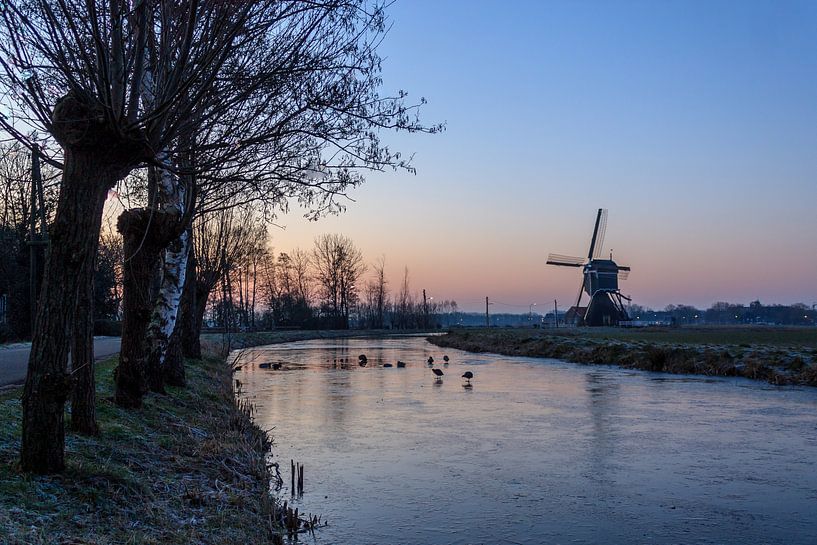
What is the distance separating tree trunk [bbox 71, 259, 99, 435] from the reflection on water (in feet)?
10.1

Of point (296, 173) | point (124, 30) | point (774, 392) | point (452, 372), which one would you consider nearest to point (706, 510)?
point (296, 173)

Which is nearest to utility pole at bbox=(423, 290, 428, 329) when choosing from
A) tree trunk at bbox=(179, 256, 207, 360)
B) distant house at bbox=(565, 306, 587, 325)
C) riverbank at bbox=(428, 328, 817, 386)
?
distant house at bbox=(565, 306, 587, 325)

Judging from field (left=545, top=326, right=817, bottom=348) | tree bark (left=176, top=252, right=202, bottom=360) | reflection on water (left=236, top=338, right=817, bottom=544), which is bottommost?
reflection on water (left=236, top=338, right=817, bottom=544)

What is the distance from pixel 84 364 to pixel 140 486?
5.26ft

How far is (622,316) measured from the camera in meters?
87.7

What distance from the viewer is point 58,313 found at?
6180mm

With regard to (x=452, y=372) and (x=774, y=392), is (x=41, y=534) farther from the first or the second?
(x=452, y=372)

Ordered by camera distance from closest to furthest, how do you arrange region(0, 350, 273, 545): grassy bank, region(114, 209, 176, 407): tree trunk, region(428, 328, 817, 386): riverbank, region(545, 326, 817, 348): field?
region(0, 350, 273, 545): grassy bank, region(114, 209, 176, 407): tree trunk, region(428, 328, 817, 386): riverbank, region(545, 326, 817, 348): field

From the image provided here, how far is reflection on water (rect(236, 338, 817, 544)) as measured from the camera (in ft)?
28.6

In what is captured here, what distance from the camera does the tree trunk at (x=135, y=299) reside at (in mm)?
10008

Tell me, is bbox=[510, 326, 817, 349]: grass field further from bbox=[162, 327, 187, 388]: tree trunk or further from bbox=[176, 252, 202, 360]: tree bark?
bbox=[162, 327, 187, 388]: tree trunk

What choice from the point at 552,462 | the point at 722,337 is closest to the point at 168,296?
the point at 552,462

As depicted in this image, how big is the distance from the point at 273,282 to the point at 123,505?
82687 mm

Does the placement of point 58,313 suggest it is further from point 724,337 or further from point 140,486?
point 724,337
